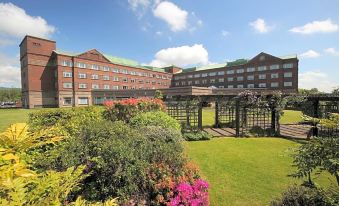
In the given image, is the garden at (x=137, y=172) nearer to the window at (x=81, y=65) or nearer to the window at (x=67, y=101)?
the window at (x=67, y=101)

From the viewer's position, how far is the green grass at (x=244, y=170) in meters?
5.26

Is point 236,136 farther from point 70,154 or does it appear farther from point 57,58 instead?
point 57,58

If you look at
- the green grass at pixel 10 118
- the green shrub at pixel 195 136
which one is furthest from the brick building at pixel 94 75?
the green shrub at pixel 195 136

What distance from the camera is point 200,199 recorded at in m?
4.02

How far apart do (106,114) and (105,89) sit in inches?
1876

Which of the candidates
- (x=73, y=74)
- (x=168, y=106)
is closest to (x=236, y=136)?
(x=168, y=106)

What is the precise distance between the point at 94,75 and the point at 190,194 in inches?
2238

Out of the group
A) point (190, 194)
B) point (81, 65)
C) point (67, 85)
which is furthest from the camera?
point (81, 65)

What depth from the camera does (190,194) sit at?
4.00 meters

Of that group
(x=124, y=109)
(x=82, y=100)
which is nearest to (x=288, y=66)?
(x=124, y=109)

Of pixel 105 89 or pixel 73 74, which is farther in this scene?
pixel 105 89

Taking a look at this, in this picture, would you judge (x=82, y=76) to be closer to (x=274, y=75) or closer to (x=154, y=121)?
(x=154, y=121)

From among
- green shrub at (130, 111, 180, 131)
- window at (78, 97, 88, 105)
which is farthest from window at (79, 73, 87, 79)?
green shrub at (130, 111, 180, 131)

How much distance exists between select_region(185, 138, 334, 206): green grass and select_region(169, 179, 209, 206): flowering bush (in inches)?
42.6
